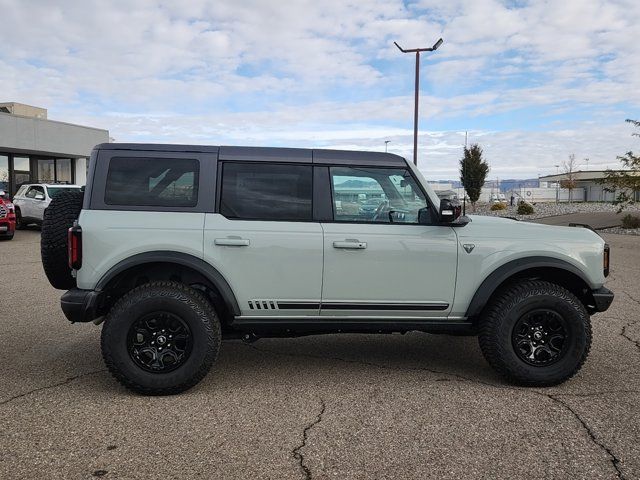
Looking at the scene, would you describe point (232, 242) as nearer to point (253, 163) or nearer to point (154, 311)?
point (253, 163)

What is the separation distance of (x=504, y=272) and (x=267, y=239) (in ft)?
5.92

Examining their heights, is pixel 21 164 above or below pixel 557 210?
above

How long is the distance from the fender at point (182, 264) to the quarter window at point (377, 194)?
105cm

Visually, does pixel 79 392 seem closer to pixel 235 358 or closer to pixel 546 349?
pixel 235 358

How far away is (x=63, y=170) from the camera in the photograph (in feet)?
99.9

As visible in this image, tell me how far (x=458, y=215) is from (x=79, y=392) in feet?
10.2

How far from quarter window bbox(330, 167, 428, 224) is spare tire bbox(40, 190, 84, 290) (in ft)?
6.60

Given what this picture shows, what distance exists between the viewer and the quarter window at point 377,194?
4418 millimetres

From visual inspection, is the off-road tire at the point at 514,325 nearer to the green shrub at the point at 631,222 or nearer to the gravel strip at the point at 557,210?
the green shrub at the point at 631,222

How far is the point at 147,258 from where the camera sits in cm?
414

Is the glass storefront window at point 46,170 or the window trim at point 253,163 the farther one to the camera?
the glass storefront window at point 46,170

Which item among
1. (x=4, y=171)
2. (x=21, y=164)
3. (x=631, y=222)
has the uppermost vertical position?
(x=21, y=164)

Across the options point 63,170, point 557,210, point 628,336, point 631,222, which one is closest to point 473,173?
point 557,210

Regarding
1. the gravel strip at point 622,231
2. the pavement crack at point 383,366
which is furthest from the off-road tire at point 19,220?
the gravel strip at point 622,231
